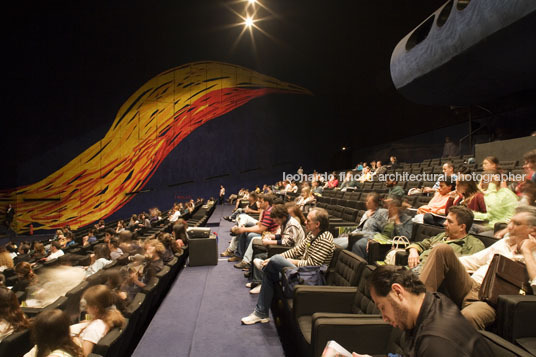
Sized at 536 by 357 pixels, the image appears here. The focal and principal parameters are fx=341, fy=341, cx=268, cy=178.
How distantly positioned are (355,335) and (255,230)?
2.32 m

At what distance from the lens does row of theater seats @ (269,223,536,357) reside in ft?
4.56

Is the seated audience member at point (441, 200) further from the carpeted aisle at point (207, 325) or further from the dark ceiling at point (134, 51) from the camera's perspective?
the dark ceiling at point (134, 51)

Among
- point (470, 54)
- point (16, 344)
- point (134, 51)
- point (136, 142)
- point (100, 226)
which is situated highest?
point (134, 51)

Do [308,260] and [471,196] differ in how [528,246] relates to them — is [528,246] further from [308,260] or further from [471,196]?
[471,196]

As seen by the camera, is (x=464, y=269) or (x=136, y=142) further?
(x=136, y=142)

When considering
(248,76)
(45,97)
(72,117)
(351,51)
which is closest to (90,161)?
(72,117)

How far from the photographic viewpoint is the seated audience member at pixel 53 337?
160 cm

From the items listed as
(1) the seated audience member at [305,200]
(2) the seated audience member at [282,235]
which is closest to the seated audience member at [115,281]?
(2) the seated audience member at [282,235]

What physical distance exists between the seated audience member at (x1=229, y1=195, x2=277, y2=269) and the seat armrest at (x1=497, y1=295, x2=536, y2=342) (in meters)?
2.46

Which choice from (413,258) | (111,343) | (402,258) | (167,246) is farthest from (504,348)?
(167,246)

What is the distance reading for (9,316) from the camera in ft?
6.57

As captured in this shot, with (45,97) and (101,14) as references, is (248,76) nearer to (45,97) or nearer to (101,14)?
(101,14)

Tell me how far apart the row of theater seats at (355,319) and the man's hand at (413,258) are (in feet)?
0.43

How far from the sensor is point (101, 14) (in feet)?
42.9
